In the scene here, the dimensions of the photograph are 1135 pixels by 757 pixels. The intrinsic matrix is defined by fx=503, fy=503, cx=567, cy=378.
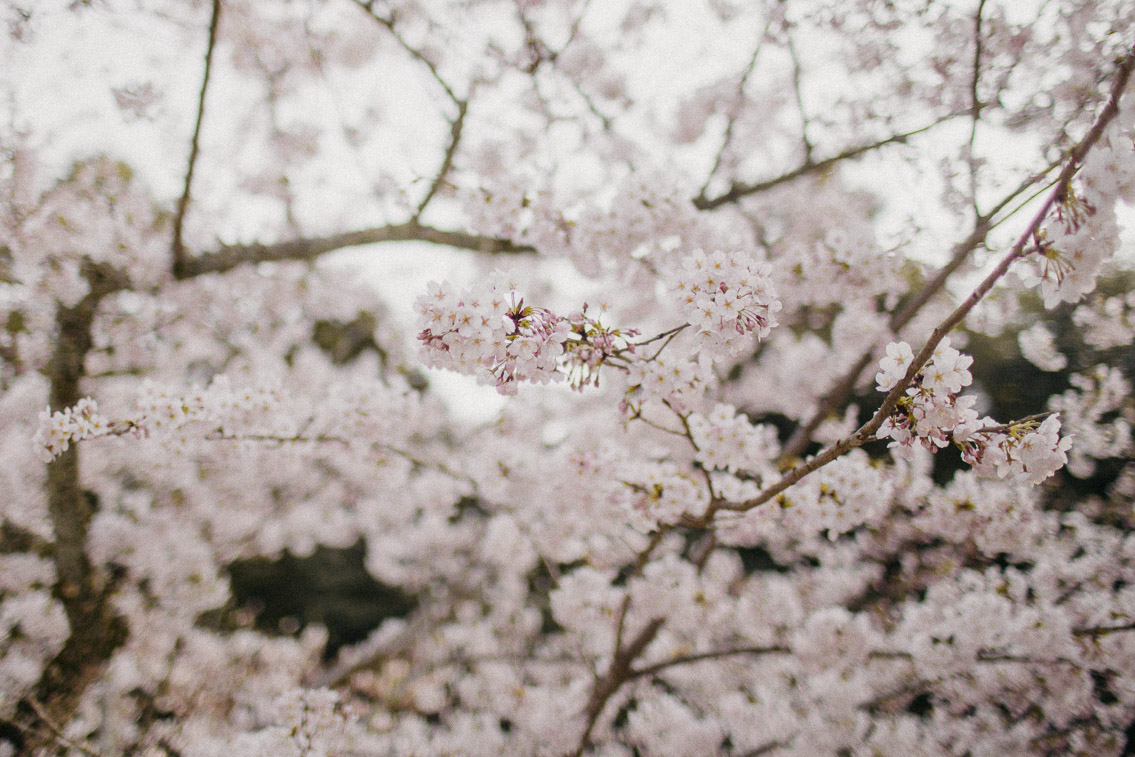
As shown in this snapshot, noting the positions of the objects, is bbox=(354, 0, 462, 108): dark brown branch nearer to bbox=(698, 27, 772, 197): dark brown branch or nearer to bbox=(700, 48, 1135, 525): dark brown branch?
bbox=(698, 27, 772, 197): dark brown branch

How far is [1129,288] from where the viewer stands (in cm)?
468

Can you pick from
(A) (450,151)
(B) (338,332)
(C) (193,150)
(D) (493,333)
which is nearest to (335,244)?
(C) (193,150)

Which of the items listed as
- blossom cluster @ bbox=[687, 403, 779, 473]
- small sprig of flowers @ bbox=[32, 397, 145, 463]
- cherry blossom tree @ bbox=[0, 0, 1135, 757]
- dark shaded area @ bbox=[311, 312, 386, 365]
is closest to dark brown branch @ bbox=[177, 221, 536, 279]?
cherry blossom tree @ bbox=[0, 0, 1135, 757]

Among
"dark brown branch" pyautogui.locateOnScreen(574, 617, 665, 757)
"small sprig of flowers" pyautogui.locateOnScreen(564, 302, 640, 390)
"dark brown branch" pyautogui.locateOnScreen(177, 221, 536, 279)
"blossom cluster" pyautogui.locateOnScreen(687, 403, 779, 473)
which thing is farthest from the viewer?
"dark brown branch" pyautogui.locateOnScreen(177, 221, 536, 279)

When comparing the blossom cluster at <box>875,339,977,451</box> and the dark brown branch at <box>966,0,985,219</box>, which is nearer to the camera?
the blossom cluster at <box>875,339,977,451</box>

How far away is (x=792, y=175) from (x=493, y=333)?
3.44 meters

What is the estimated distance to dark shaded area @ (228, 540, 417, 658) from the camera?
10.9 metres

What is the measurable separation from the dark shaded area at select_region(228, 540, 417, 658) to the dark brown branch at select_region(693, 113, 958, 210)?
10.8 m

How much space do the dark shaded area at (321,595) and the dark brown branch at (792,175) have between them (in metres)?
10.8

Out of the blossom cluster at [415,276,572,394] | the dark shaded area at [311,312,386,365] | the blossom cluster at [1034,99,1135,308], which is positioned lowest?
the blossom cluster at [415,276,572,394]

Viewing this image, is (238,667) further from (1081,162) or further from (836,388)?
(1081,162)

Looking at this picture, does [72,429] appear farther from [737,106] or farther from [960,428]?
[737,106]

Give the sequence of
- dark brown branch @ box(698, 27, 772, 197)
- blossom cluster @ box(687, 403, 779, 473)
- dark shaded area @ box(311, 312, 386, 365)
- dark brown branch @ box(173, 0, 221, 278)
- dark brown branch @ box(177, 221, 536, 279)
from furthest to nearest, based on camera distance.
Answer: dark shaded area @ box(311, 312, 386, 365) < dark brown branch @ box(177, 221, 536, 279) < dark brown branch @ box(698, 27, 772, 197) < dark brown branch @ box(173, 0, 221, 278) < blossom cluster @ box(687, 403, 779, 473)

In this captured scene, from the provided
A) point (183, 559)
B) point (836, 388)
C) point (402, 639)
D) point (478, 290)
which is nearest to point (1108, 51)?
point (836, 388)
